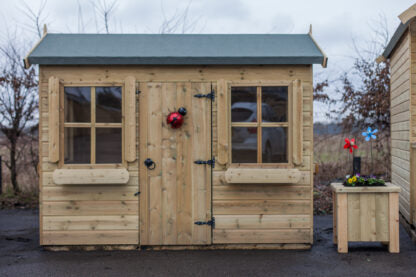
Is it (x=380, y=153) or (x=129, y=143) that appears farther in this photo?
(x=380, y=153)

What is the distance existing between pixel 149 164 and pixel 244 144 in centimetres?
115

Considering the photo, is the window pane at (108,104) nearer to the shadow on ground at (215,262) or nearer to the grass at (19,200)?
the shadow on ground at (215,262)

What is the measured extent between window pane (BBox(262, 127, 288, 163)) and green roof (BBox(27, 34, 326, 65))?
2.63 feet

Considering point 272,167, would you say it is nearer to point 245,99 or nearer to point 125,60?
point 245,99

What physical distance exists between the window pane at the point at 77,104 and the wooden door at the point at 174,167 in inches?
24.9

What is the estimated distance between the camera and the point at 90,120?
16.0 ft

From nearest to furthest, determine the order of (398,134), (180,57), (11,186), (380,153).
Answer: (180,57) → (398,134) → (11,186) → (380,153)

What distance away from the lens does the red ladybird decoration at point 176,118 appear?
4785 millimetres

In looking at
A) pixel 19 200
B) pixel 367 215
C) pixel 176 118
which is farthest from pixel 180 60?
pixel 19 200

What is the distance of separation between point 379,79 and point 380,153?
5.70 ft

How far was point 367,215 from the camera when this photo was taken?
15.7ft

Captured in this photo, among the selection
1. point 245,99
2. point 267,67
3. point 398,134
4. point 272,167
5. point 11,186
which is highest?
point 267,67

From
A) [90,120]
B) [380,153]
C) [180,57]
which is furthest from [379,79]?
[90,120]

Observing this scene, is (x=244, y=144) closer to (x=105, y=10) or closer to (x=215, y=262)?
(x=215, y=262)
